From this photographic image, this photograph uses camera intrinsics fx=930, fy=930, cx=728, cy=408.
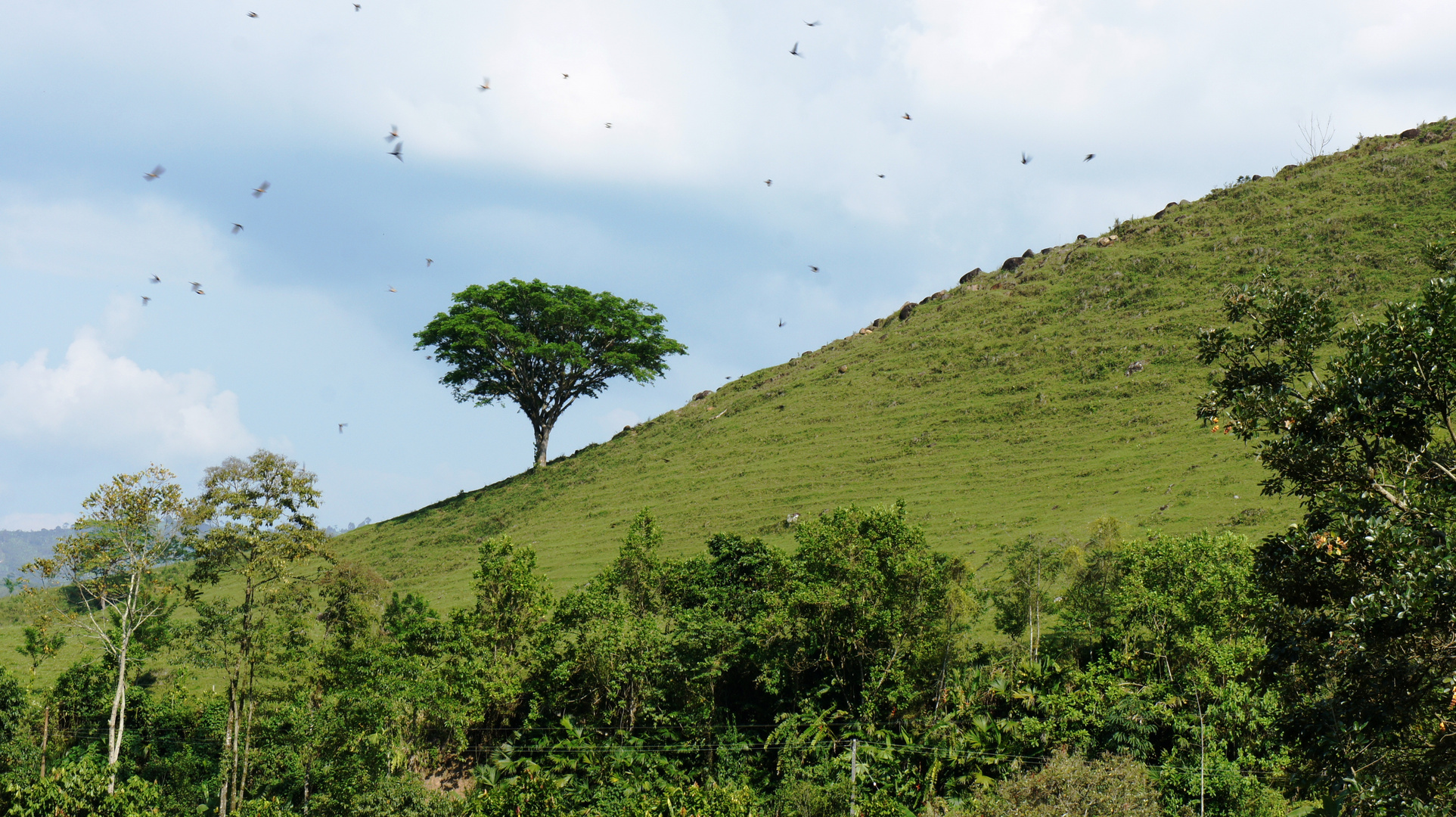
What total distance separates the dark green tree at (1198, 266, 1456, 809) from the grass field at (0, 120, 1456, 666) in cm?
2725

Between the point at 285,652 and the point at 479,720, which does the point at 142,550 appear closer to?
the point at 285,652

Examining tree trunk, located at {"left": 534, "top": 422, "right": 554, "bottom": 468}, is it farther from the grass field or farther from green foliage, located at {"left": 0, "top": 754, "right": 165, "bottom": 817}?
green foliage, located at {"left": 0, "top": 754, "right": 165, "bottom": 817}

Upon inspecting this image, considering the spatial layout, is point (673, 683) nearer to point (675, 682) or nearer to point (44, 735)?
point (675, 682)

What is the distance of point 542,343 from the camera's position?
2987 inches

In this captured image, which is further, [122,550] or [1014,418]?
[1014,418]

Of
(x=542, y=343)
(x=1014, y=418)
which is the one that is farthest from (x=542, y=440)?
(x=1014, y=418)

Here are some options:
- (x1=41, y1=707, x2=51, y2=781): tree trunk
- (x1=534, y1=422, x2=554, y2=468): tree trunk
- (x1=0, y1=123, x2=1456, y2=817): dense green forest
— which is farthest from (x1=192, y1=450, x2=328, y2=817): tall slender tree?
(x1=534, y1=422, x2=554, y2=468): tree trunk

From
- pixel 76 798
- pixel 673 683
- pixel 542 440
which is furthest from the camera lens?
pixel 542 440

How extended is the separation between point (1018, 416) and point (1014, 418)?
35 cm

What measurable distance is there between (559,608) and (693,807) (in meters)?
12.3

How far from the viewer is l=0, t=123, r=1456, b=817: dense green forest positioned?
28531 mm

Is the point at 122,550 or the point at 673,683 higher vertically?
the point at 122,550

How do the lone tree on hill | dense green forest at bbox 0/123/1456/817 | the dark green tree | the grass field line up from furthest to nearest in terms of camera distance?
1. the lone tree on hill
2. the grass field
3. dense green forest at bbox 0/123/1456/817
4. the dark green tree

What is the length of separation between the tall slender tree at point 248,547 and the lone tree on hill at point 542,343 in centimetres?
4018
